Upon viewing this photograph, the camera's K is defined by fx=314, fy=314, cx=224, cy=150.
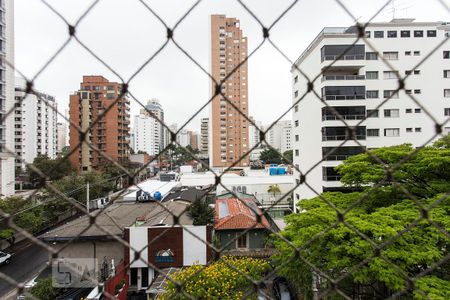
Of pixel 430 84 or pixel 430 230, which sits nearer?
pixel 430 230

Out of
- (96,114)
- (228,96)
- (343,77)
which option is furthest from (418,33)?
(228,96)

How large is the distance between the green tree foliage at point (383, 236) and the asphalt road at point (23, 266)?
469cm

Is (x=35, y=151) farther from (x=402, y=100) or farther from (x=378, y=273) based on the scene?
(x=378, y=273)

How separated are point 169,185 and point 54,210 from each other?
2.95 metres

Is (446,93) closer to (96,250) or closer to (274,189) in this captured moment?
(274,189)

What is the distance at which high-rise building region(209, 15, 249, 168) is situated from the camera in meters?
18.5

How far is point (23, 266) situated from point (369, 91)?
28.2ft

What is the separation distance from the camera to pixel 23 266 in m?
6.19

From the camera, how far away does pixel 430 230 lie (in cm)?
254

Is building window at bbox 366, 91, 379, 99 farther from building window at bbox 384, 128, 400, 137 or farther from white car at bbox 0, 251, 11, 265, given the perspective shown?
white car at bbox 0, 251, 11, 265

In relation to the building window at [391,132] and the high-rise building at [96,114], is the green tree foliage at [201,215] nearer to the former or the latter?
the high-rise building at [96,114]

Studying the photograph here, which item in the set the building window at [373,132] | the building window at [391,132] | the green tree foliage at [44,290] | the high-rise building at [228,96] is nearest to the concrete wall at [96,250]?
the green tree foliage at [44,290]

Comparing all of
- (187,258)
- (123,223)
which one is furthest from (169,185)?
(187,258)

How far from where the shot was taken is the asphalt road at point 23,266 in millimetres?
5355
